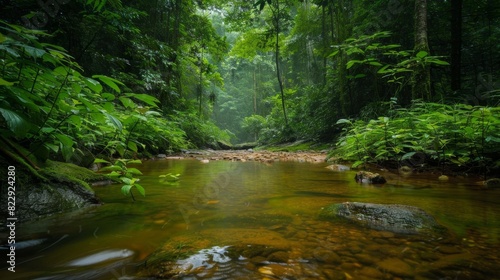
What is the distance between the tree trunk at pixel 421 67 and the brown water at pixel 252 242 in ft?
11.3

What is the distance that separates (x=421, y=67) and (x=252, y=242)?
16.7ft

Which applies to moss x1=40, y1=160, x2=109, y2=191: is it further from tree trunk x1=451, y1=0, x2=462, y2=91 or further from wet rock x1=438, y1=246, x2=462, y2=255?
tree trunk x1=451, y1=0, x2=462, y2=91

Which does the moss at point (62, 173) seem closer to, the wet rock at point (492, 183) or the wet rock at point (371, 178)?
the wet rock at point (371, 178)

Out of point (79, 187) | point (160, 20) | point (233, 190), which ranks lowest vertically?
point (233, 190)

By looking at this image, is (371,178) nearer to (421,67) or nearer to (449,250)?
(449,250)

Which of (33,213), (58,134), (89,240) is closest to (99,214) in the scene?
(33,213)

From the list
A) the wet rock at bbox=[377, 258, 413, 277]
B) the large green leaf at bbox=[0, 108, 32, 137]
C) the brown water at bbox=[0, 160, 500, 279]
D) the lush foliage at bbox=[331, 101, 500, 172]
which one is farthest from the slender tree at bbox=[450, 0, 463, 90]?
the large green leaf at bbox=[0, 108, 32, 137]

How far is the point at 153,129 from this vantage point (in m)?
5.95

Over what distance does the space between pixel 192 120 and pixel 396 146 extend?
9.93 m

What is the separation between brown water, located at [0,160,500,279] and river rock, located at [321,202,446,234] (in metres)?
0.09

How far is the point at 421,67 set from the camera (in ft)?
15.4

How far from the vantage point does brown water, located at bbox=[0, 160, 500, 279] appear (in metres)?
0.93

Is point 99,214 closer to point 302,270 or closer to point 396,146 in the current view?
point 302,270

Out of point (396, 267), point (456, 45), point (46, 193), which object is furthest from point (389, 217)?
point (456, 45)
